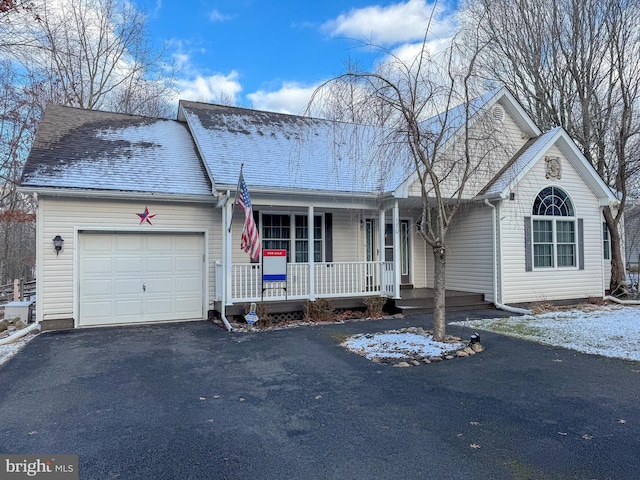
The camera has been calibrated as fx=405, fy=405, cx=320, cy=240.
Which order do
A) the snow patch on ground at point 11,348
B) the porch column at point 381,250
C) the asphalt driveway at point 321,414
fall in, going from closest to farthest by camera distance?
the asphalt driveway at point 321,414 → the snow patch on ground at point 11,348 → the porch column at point 381,250

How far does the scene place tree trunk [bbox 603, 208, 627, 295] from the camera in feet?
44.5

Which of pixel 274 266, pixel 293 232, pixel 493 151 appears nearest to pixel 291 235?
pixel 293 232

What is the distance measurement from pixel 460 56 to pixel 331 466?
677 cm

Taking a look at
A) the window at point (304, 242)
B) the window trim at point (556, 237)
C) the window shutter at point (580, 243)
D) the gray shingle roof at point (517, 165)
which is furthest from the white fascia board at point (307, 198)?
the window shutter at point (580, 243)

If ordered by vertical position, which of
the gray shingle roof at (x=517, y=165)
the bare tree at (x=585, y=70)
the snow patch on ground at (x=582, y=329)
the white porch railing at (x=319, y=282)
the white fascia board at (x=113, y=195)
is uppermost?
the bare tree at (x=585, y=70)

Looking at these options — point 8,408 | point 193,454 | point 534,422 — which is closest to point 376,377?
point 534,422

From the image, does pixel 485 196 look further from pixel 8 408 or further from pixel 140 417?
pixel 8 408

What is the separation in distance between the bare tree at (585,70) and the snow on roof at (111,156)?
9.67 meters

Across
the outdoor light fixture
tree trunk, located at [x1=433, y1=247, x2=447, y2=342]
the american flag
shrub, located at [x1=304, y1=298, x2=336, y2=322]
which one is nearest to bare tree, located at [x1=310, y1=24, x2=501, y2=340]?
tree trunk, located at [x1=433, y1=247, x2=447, y2=342]

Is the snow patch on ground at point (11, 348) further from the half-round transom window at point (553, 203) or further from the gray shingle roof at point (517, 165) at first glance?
the half-round transom window at point (553, 203)

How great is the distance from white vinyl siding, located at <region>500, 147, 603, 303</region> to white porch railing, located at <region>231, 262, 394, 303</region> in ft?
11.1

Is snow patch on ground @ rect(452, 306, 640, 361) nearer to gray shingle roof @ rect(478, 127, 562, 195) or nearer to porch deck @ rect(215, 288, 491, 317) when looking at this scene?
porch deck @ rect(215, 288, 491, 317)

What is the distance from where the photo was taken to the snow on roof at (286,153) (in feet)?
31.3

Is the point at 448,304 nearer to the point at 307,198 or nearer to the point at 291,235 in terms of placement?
the point at 291,235
